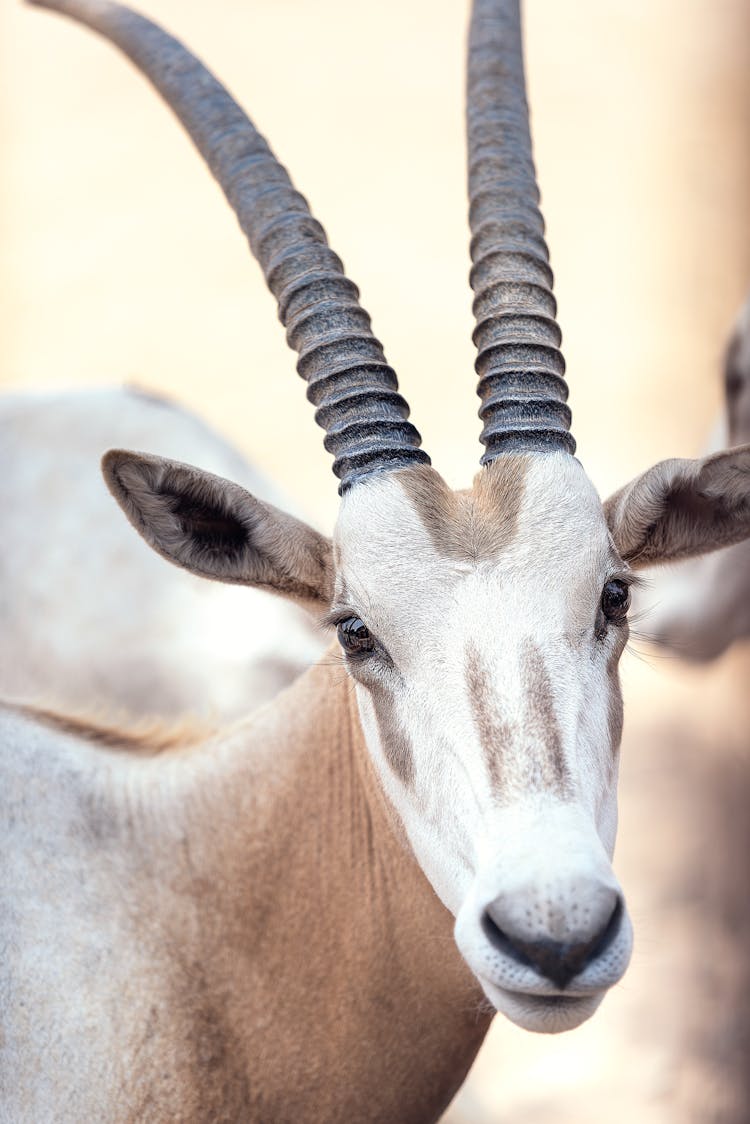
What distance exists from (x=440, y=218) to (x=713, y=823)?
9.72m

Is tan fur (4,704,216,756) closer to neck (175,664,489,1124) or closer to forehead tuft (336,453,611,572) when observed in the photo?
neck (175,664,489,1124)

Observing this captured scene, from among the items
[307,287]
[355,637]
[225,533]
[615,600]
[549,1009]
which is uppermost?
[307,287]

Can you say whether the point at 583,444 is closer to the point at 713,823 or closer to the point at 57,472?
the point at 713,823

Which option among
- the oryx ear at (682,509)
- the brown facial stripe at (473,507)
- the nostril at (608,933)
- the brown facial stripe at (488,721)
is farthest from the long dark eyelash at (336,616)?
the nostril at (608,933)

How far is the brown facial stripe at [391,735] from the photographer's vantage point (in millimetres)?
3082

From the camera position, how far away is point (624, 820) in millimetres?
8125

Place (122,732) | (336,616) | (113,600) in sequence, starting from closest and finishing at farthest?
1. (336,616)
2. (122,732)
3. (113,600)

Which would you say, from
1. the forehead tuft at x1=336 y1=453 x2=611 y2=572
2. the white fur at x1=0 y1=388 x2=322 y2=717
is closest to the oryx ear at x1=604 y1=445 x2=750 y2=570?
the forehead tuft at x1=336 y1=453 x2=611 y2=572

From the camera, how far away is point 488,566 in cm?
299

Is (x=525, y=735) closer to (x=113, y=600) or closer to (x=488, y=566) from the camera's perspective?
(x=488, y=566)

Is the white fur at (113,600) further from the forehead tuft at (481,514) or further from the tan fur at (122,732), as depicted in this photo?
the forehead tuft at (481,514)

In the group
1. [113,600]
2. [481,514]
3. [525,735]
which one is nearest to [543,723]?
[525,735]

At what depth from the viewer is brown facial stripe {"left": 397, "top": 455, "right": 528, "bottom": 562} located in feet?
9.96

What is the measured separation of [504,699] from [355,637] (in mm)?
490
